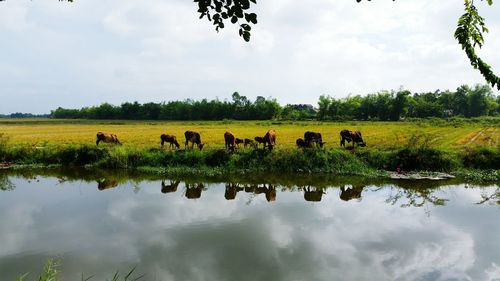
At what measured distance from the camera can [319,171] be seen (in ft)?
62.2

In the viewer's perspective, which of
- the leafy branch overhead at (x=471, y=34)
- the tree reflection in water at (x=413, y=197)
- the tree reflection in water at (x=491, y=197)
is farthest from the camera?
the tree reflection in water at (x=491, y=197)

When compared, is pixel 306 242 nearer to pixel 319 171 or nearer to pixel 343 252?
pixel 343 252

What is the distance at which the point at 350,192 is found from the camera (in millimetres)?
15609

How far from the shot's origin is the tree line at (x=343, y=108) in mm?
78250

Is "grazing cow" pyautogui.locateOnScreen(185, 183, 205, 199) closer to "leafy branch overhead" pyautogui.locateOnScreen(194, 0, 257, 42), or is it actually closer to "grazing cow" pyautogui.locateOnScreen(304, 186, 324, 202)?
"grazing cow" pyautogui.locateOnScreen(304, 186, 324, 202)

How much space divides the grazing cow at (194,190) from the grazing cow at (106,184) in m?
3.33

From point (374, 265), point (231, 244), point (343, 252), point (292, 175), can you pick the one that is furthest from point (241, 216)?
point (292, 175)

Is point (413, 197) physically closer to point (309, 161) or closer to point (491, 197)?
point (491, 197)

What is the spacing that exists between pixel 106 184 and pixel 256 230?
9498mm

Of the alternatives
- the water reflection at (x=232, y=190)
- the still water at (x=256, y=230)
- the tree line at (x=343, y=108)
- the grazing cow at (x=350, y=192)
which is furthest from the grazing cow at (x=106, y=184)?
the tree line at (x=343, y=108)

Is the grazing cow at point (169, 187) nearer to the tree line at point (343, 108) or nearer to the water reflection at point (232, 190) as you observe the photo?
the water reflection at point (232, 190)

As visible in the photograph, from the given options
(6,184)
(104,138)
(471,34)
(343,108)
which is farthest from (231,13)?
(343,108)

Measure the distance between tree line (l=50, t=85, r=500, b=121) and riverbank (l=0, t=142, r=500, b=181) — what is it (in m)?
54.4

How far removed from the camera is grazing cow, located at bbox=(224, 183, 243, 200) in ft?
48.6
